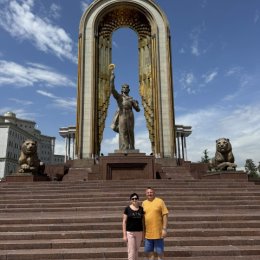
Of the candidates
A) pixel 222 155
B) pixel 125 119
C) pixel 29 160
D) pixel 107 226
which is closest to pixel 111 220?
pixel 107 226

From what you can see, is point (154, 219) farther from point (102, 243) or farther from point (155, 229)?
point (102, 243)

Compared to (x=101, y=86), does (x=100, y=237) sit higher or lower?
lower

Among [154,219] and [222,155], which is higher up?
[222,155]

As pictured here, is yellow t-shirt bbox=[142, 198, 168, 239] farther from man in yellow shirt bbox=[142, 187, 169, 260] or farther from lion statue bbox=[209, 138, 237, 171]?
lion statue bbox=[209, 138, 237, 171]

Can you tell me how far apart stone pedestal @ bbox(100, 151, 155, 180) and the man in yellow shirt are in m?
10.3

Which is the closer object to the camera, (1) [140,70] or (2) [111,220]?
(2) [111,220]

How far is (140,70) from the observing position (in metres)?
24.3

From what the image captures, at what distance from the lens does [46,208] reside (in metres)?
9.38

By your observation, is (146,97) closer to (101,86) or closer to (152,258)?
(101,86)

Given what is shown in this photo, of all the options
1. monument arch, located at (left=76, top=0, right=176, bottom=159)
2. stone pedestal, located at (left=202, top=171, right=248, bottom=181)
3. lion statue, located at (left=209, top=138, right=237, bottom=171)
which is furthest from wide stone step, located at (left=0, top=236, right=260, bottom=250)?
monument arch, located at (left=76, top=0, right=176, bottom=159)

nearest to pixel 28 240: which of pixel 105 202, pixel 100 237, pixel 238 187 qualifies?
pixel 100 237

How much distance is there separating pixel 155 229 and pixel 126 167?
10654 mm

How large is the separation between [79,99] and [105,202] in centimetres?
1333

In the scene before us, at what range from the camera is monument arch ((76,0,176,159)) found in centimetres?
2170
